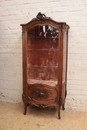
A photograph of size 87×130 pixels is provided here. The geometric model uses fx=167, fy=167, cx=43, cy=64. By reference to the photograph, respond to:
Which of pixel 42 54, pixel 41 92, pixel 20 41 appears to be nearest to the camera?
pixel 41 92

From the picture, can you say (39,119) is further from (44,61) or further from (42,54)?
(42,54)

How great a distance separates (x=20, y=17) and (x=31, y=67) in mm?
874

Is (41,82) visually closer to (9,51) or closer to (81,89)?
(81,89)

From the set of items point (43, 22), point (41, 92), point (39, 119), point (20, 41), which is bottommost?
point (39, 119)

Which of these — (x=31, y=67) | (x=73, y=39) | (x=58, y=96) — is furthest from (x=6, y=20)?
(x=58, y=96)

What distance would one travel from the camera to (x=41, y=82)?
8.02 feet

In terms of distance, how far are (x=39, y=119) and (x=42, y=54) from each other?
98 cm

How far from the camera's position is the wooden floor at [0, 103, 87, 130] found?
2234 mm

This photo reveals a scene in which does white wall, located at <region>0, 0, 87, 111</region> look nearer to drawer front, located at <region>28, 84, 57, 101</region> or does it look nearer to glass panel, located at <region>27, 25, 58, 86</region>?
glass panel, located at <region>27, 25, 58, 86</region>

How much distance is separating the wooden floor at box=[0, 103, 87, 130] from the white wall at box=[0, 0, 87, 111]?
247mm

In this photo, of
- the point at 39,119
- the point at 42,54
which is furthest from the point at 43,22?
the point at 39,119

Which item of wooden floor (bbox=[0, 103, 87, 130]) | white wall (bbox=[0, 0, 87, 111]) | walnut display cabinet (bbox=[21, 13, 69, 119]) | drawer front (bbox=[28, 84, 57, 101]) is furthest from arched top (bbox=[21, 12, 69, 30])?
wooden floor (bbox=[0, 103, 87, 130])

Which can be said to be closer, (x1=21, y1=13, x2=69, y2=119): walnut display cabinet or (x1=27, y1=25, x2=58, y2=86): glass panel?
(x1=21, y1=13, x2=69, y2=119): walnut display cabinet

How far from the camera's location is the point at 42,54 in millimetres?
2604
